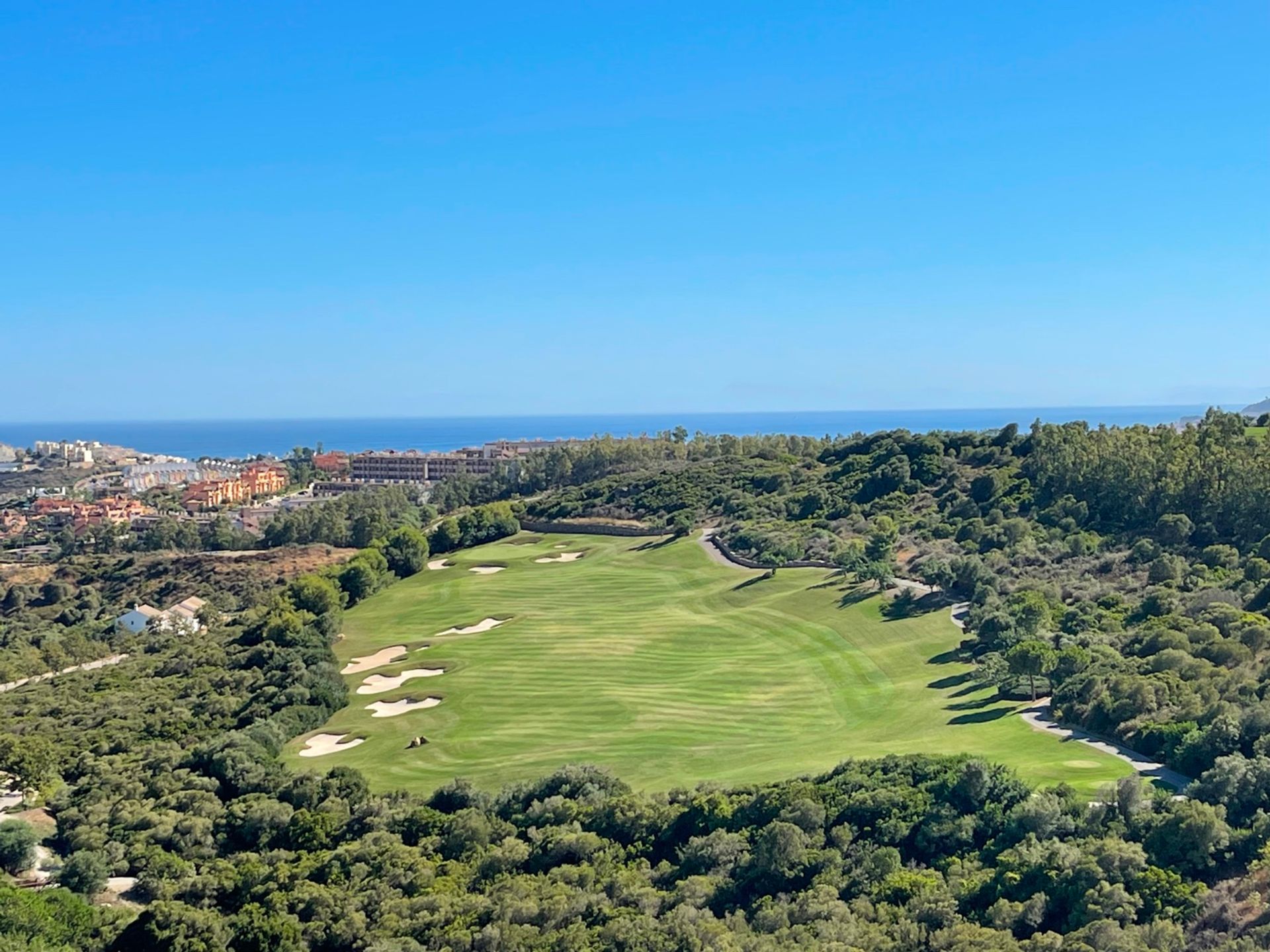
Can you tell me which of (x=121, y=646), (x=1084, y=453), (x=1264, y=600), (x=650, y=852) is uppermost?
(x=1084, y=453)

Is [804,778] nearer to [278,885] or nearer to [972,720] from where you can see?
[972,720]

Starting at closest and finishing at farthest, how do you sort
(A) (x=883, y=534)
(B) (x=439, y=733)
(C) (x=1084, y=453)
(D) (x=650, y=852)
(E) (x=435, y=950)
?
(E) (x=435, y=950) → (D) (x=650, y=852) → (B) (x=439, y=733) → (A) (x=883, y=534) → (C) (x=1084, y=453)

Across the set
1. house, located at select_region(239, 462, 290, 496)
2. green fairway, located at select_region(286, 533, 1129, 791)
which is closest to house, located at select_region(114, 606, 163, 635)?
green fairway, located at select_region(286, 533, 1129, 791)

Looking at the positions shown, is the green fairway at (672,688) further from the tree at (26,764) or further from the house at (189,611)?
the house at (189,611)

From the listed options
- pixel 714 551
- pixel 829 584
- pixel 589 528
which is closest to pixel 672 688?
pixel 829 584

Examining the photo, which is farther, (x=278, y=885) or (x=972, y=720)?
(x=972, y=720)

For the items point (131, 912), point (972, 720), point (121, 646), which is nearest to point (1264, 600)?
point (972, 720)

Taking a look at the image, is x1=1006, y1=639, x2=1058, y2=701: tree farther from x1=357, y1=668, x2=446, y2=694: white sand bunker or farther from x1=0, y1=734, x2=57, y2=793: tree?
x1=0, y1=734, x2=57, y2=793: tree
